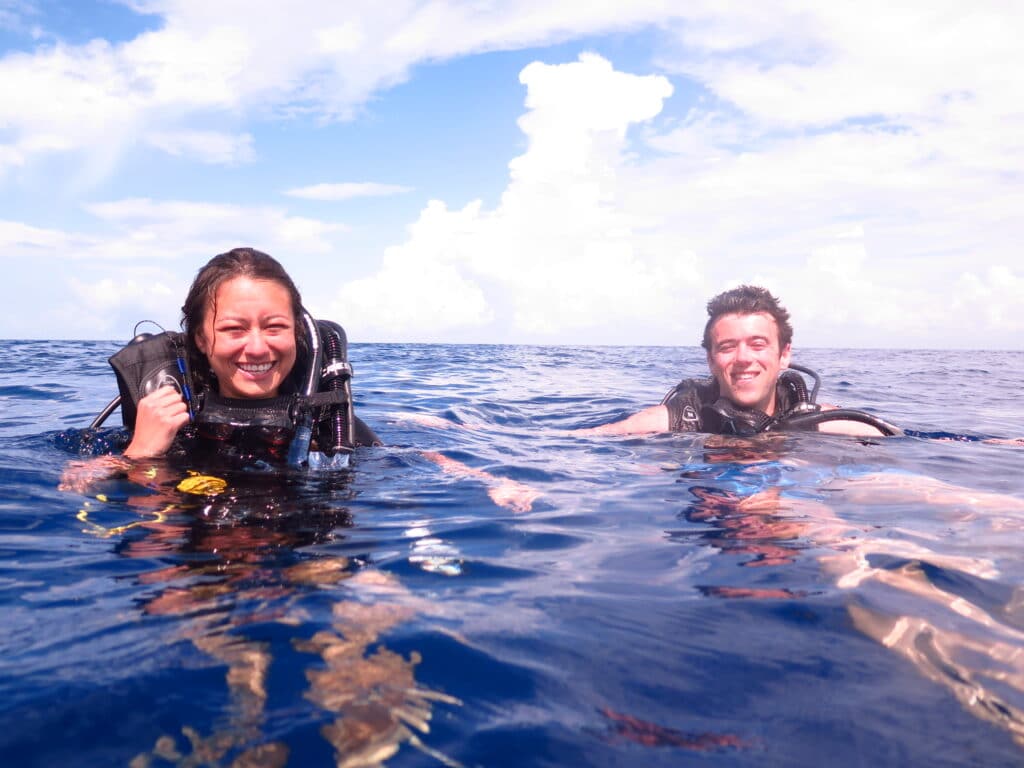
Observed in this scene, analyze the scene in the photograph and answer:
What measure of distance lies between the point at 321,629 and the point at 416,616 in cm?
33

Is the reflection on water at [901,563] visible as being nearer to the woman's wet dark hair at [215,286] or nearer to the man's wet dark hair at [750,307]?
the man's wet dark hair at [750,307]

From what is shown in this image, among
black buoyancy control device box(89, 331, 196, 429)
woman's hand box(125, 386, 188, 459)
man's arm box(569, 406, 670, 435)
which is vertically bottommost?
man's arm box(569, 406, 670, 435)

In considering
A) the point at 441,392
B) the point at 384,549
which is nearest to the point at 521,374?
the point at 441,392

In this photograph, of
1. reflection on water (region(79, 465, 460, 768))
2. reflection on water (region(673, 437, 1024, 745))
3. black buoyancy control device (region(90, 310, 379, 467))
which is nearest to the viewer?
reflection on water (region(79, 465, 460, 768))

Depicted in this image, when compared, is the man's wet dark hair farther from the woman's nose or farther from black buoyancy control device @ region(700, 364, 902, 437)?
the woman's nose

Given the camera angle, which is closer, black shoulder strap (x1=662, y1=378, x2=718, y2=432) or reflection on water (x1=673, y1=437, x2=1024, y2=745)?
reflection on water (x1=673, y1=437, x2=1024, y2=745)

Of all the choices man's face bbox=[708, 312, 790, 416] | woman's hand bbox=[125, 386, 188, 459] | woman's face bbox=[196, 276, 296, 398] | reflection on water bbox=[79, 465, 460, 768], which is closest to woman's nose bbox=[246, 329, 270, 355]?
woman's face bbox=[196, 276, 296, 398]

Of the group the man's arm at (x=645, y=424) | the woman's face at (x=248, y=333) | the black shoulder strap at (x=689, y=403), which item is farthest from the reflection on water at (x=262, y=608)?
the black shoulder strap at (x=689, y=403)

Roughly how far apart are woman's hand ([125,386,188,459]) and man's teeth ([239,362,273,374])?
1.35 feet

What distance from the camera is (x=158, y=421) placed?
13.9 feet

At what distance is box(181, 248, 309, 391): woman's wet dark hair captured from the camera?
4258mm

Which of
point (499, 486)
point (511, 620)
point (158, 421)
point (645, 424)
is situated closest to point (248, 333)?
point (158, 421)

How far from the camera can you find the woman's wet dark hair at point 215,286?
4.26m

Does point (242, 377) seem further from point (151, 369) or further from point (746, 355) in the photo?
point (746, 355)
